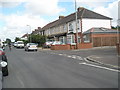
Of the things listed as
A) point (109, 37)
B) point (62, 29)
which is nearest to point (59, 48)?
point (109, 37)

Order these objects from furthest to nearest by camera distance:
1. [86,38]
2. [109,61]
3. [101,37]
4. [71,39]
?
[71,39]
[86,38]
[101,37]
[109,61]

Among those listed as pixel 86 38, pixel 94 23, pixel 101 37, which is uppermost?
pixel 94 23

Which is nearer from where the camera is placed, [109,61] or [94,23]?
[109,61]

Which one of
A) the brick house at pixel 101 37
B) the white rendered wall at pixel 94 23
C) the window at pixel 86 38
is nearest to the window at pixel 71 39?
the white rendered wall at pixel 94 23

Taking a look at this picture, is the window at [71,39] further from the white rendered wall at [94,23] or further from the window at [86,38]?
the window at [86,38]

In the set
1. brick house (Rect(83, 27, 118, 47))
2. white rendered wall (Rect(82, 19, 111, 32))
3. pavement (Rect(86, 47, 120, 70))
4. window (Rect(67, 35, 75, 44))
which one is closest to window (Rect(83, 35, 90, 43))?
brick house (Rect(83, 27, 118, 47))

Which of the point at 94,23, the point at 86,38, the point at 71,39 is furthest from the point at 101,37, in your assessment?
the point at 71,39

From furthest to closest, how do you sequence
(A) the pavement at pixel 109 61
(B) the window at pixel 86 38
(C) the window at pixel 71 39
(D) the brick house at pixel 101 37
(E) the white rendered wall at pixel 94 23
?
(C) the window at pixel 71 39
(E) the white rendered wall at pixel 94 23
(B) the window at pixel 86 38
(D) the brick house at pixel 101 37
(A) the pavement at pixel 109 61

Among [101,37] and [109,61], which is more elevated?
[101,37]

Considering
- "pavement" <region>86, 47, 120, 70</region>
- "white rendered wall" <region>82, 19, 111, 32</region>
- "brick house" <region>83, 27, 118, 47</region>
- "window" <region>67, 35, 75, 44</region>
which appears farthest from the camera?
"window" <region>67, 35, 75, 44</region>

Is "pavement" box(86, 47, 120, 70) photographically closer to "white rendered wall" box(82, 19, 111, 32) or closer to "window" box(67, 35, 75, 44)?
"white rendered wall" box(82, 19, 111, 32)

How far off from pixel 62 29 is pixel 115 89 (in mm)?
47091

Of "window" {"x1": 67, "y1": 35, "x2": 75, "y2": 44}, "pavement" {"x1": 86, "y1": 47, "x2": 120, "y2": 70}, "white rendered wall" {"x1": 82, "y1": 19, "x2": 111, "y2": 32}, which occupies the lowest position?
"pavement" {"x1": 86, "y1": 47, "x2": 120, "y2": 70}

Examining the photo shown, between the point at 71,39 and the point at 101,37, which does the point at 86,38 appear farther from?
the point at 71,39
